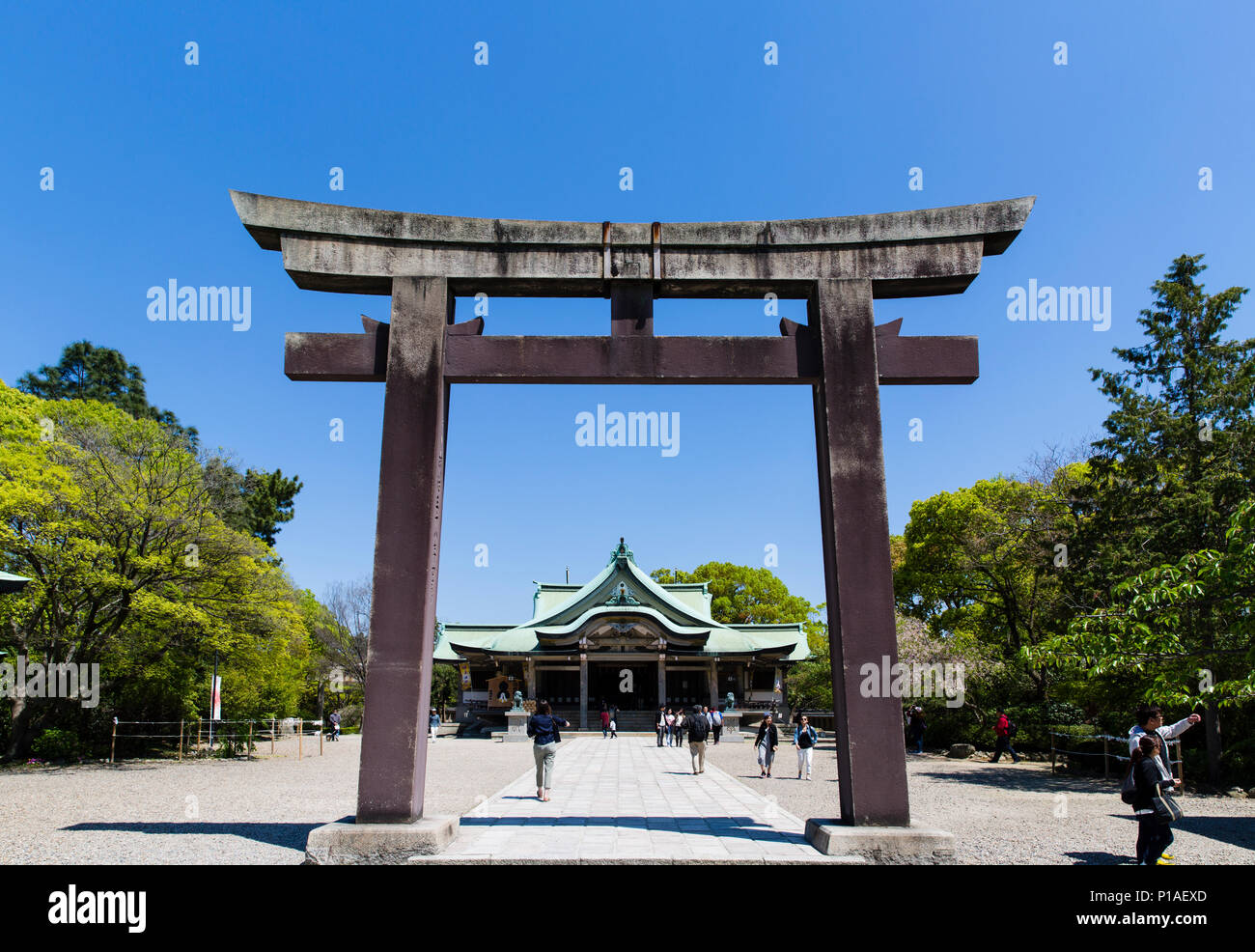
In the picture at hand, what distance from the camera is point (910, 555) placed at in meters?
41.9

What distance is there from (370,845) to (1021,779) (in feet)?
51.9

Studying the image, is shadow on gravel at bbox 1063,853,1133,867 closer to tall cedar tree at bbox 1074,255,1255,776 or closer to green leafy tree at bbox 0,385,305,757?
tall cedar tree at bbox 1074,255,1255,776

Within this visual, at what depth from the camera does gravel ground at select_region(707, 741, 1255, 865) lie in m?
8.96

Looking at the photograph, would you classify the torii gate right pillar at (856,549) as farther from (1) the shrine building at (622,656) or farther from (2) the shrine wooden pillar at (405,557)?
(1) the shrine building at (622,656)

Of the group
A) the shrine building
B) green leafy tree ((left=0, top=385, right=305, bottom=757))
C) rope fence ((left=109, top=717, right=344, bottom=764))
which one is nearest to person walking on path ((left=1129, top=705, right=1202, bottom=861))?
green leafy tree ((left=0, top=385, right=305, bottom=757))

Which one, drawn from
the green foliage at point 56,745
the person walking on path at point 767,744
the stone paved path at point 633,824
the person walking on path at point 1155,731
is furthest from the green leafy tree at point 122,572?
the person walking on path at point 1155,731

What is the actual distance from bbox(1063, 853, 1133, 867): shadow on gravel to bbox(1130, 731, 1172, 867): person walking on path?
5.24 feet

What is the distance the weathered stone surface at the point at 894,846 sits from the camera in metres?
6.89

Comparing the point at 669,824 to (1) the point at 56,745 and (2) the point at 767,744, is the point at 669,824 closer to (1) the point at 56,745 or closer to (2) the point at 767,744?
(2) the point at 767,744

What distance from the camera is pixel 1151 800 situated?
266 inches

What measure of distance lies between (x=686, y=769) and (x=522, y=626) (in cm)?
2273

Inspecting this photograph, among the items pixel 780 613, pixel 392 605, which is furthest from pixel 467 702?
pixel 392 605

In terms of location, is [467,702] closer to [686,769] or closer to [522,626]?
[522,626]

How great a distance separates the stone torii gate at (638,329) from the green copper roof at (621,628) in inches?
1127
